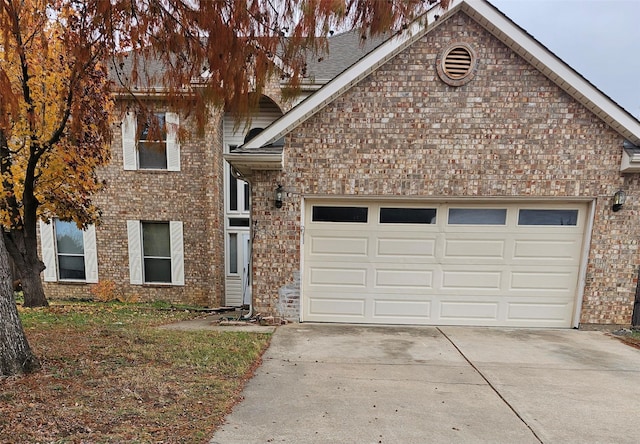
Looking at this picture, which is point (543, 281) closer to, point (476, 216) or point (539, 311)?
point (539, 311)

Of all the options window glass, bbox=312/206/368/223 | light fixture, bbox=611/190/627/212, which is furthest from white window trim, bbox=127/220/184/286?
light fixture, bbox=611/190/627/212

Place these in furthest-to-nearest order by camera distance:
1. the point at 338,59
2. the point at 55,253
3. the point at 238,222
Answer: the point at 238,222, the point at 55,253, the point at 338,59

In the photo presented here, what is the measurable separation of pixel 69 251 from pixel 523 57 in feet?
40.6

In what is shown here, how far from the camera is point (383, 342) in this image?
17.1 ft

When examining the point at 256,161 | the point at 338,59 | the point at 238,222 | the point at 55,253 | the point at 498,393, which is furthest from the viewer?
the point at 238,222

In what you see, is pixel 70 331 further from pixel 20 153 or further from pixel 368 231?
pixel 368 231

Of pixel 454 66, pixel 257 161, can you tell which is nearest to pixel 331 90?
pixel 257 161

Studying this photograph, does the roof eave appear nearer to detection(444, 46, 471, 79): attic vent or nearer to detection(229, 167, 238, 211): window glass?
detection(444, 46, 471, 79): attic vent

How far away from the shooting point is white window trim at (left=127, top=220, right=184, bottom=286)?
970 cm

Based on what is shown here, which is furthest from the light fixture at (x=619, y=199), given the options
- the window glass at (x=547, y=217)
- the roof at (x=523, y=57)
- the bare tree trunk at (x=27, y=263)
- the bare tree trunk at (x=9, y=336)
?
the bare tree trunk at (x=27, y=263)

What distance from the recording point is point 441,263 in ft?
20.2

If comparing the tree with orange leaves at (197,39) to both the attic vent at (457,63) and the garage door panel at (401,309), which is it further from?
the garage door panel at (401,309)

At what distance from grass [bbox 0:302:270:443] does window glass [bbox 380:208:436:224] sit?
2.99 metres

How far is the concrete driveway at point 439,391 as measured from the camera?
287cm
